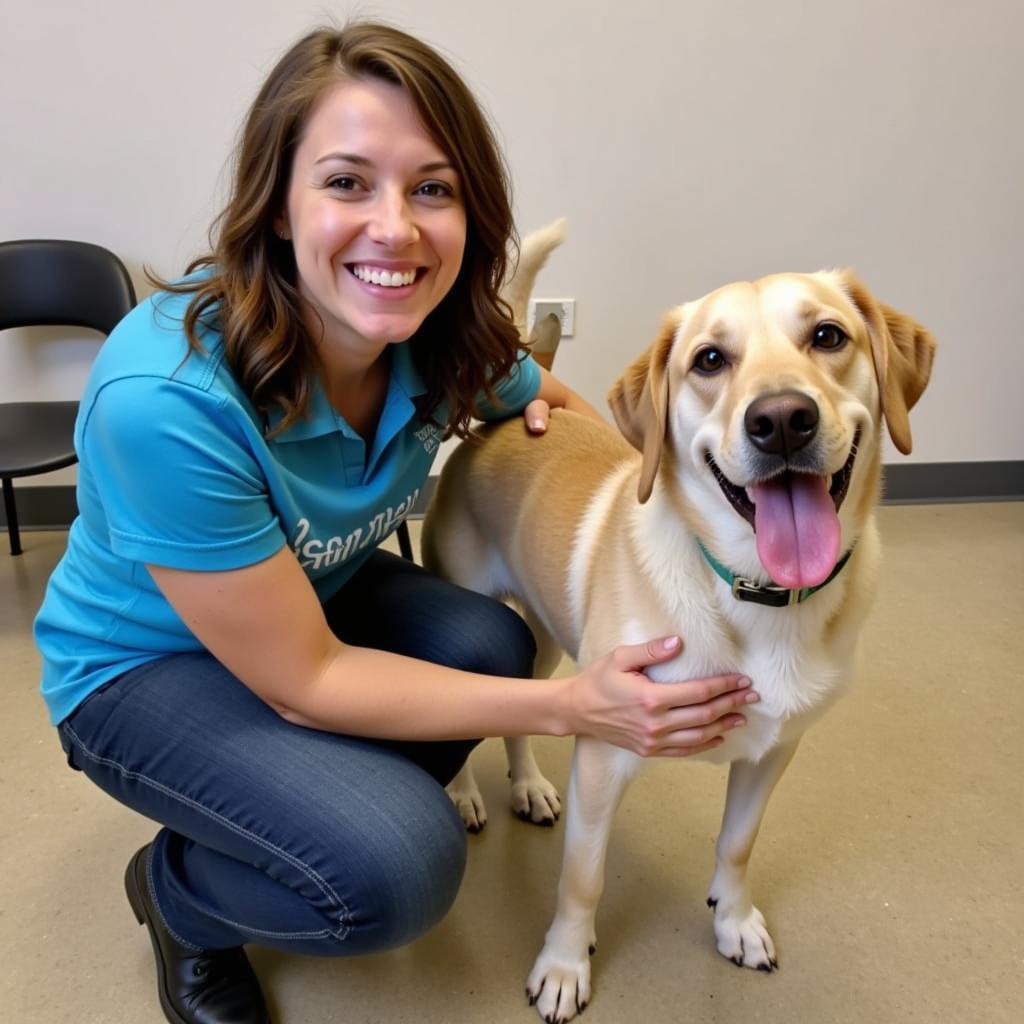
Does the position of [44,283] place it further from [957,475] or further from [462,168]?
[957,475]

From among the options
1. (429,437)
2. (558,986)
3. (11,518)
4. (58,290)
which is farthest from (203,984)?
(58,290)

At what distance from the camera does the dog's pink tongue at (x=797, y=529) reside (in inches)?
35.0

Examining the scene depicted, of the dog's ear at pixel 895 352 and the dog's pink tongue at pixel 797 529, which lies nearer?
the dog's pink tongue at pixel 797 529

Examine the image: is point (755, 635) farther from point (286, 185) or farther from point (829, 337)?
point (286, 185)

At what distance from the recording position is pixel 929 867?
1.40 m

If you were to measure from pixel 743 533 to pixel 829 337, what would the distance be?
255 millimetres

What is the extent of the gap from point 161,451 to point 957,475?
2.89 metres

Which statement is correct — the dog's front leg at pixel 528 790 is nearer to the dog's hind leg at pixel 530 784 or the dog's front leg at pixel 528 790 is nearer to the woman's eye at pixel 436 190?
the dog's hind leg at pixel 530 784

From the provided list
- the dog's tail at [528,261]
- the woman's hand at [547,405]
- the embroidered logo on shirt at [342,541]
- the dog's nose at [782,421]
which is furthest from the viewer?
the dog's tail at [528,261]

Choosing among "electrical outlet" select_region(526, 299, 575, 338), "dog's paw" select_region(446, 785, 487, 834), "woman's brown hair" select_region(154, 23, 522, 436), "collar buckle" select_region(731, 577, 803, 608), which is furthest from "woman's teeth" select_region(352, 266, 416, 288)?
"electrical outlet" select_region(526, 299, 575, 338)

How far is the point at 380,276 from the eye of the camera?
0.97 m

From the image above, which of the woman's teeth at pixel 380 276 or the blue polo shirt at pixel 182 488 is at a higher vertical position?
the woman's teeth at pixel 380 276

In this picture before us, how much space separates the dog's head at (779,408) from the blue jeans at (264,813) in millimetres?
492

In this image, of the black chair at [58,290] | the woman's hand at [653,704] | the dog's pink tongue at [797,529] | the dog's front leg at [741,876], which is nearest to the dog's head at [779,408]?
the dog's pink tongue at [797,529]
